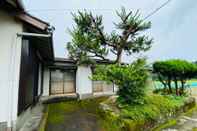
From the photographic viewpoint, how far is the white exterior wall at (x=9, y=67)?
4383 millimetres

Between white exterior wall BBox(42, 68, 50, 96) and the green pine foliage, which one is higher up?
the green pine foliage

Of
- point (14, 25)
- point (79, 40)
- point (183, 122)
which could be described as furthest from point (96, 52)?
point (14, 25)

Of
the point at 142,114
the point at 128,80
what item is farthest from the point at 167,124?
the point at 128,80

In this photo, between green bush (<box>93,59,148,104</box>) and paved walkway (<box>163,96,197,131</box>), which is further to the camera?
green bush (<box>93,59,148,104</box>)

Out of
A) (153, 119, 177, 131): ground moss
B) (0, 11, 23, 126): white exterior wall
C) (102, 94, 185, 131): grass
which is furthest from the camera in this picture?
(153, 119, 177, 131): ground moss

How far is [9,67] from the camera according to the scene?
14.8 feet

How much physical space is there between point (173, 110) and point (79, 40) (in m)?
7.44

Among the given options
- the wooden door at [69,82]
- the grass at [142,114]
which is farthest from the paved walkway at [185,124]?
the wooden door at [69,82]

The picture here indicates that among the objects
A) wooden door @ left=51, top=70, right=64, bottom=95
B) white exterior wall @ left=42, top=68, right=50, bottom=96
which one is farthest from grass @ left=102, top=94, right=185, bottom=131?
wooden door @ left=51, top=70, right=64, bottom=95

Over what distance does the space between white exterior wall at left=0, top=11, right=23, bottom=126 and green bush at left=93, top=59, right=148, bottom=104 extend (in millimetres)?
3579

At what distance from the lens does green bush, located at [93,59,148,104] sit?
6.96 meters

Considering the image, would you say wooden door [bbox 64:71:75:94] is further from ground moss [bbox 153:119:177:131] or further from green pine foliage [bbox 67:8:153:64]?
ground moss [bbox 153:119:177:131]

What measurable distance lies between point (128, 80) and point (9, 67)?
4335 millimetres

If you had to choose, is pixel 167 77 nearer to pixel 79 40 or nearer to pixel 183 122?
pixel 183 122
